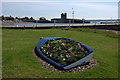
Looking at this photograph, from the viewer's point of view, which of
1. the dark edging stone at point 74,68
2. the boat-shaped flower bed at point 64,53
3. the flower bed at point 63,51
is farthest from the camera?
the flower bed at point 63,51

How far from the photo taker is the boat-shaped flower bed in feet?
20.7

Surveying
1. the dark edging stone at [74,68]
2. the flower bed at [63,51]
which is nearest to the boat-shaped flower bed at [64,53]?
the flower bed at [63,51]

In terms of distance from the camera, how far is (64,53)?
6.86 metres

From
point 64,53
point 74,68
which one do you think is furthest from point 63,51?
point 74,68

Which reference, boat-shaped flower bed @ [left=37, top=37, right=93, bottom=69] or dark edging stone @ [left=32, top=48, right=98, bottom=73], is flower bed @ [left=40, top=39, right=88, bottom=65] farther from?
dark edging stone @ [left=32, top=48, right=98, bottom=73]

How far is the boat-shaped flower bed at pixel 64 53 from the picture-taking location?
6307 millimetres

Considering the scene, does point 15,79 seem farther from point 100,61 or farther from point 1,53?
point 100,61

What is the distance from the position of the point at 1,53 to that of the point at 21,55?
1.38 m

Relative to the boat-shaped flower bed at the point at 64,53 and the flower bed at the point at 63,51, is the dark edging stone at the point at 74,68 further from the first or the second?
the flower bed at the point at 63,51

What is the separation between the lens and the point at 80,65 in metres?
6.65

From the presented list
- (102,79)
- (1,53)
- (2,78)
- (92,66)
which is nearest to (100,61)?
(92,66)

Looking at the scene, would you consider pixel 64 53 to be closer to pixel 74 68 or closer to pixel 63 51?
pixel 63 51

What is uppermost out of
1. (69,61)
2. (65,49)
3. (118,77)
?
(65,49)

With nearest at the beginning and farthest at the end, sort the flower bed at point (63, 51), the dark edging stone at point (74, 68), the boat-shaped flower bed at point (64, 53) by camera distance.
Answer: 1. the dark edging stone at point (74, 68)
2. the boat-shaped flower bed at point (64, 53)
3. the flower bed at point (63, 51)
